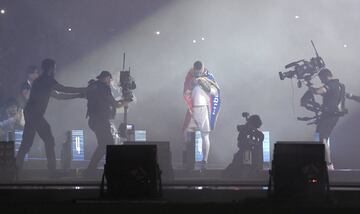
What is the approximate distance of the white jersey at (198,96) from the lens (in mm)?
17231

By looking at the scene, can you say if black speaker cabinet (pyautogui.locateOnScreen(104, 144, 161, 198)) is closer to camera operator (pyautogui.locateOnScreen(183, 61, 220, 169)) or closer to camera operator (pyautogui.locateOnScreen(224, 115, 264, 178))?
camera operator (pyautogui.locateOnScreen(224, 115, 264, 178))

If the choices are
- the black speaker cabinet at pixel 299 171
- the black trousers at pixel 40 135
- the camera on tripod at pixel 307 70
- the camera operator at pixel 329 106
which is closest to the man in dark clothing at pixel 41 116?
the black trousers at pixel 40 135

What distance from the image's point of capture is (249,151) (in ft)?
46.5

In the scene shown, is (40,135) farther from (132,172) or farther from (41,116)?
(132,172)

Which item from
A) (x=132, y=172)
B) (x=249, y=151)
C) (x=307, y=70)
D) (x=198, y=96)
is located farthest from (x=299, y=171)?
(x=198, y=96)

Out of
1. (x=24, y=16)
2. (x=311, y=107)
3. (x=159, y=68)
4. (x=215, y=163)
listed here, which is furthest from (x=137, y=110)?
(x=311, y=107)

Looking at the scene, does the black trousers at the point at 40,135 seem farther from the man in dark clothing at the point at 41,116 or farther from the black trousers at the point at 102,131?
the black trousers at the point at 102,131

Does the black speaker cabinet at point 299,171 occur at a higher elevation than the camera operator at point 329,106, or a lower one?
lower

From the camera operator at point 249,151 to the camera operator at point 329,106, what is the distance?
5.05 ft

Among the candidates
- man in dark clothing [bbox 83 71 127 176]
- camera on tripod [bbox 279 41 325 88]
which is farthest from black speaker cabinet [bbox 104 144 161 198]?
camera on tripod [bbox 279 41 325 88]

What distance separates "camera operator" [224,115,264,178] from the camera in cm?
1397

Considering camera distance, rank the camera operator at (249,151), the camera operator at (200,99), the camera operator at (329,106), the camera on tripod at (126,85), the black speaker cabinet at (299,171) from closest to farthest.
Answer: the black speaker cabinet at (299,171) → the camera operator at (249,151) → the camera on tripod at (126,85) → the camera operator at (329,106) → the camera operator at (200,99)

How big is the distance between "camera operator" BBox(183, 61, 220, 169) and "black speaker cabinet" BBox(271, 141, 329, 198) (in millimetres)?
7869

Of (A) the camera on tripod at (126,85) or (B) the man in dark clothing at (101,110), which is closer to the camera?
(B) the man in dark clothing at (101,110)
